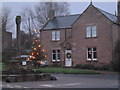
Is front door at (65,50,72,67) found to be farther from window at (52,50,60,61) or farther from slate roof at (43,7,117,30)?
slate roof at (43,7,117,30)

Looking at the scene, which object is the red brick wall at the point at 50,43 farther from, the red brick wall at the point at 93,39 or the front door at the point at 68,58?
the red brick wall at the point at 93,39

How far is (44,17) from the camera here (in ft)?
206

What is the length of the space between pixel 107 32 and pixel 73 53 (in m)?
5.52

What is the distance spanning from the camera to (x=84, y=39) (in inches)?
1175

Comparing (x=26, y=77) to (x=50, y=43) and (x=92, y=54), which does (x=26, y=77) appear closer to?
(x=92, y=54)

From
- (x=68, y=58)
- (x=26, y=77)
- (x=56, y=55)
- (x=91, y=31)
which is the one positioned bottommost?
(x=26, y=77)

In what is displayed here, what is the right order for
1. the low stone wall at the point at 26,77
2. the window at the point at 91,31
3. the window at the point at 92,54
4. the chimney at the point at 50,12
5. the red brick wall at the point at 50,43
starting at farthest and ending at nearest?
the chimney at the point at 50,12 → the red brick wall at the point at 50,43 → the window at the point at 91,31 → the window at the point at 92,54 → the low stone wall at the point at 26,77

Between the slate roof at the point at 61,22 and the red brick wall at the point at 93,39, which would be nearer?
the red brick wall at the point at 93,39

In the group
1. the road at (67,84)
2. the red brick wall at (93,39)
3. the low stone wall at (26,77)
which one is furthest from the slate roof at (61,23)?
the road at (67,84)

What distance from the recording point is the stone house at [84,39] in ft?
92.0

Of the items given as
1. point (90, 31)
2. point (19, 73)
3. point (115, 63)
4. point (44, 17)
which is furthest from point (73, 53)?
point (44, 17)

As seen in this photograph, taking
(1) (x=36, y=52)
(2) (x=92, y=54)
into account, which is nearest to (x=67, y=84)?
(1) (x=36, y=52)

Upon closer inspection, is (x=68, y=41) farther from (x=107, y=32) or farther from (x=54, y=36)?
(x=107, y=32)

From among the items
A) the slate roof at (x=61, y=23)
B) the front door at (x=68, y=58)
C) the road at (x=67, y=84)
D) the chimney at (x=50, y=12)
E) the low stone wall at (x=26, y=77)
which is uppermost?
the chimney at (x=50, y=12)
